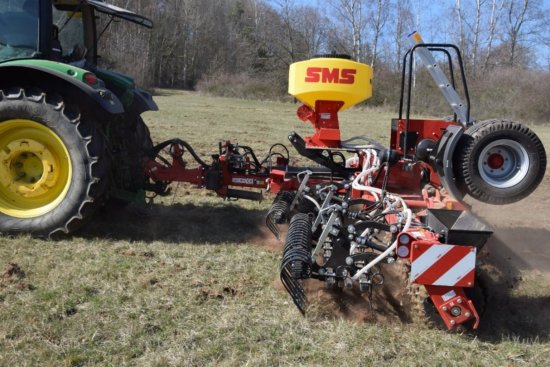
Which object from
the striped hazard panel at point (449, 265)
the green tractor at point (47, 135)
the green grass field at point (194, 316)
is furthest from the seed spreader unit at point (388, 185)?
the green tractor at point (47, 135)

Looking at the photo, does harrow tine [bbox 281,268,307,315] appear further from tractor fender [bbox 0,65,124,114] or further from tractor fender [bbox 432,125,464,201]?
tractor fender [bbox 0,65,124,114]

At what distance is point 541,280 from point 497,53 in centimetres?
3688

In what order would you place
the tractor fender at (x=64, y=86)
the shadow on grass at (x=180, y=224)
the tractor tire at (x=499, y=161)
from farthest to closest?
the shadow on grass at (x=180, y=224)
the tractor fender at (x=64, y=86)
the tractor tire at (x=499, y=161)

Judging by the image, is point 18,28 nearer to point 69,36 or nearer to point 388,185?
point 69,36

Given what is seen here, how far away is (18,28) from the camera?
15.2 ft

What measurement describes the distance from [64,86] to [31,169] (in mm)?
745

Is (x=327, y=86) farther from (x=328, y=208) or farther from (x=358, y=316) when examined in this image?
(x=358, y=316)

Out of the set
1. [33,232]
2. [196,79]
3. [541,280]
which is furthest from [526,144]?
[196,79]

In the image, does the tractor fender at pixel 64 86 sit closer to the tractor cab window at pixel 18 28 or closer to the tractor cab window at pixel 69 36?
the tractor cab window at pixel 18 28

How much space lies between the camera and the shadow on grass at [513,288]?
10.8 feet

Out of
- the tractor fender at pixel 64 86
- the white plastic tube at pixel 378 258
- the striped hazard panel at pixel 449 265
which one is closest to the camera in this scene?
the striped hazard panel at pixel 449 265

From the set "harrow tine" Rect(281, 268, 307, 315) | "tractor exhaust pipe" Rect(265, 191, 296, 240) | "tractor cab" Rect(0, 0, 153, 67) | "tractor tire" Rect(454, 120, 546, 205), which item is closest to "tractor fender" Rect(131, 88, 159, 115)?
"tractor cab" Rect(0, 0, 153, 67)

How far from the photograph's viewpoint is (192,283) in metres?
3.77

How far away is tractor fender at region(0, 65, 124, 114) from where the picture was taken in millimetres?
4375
